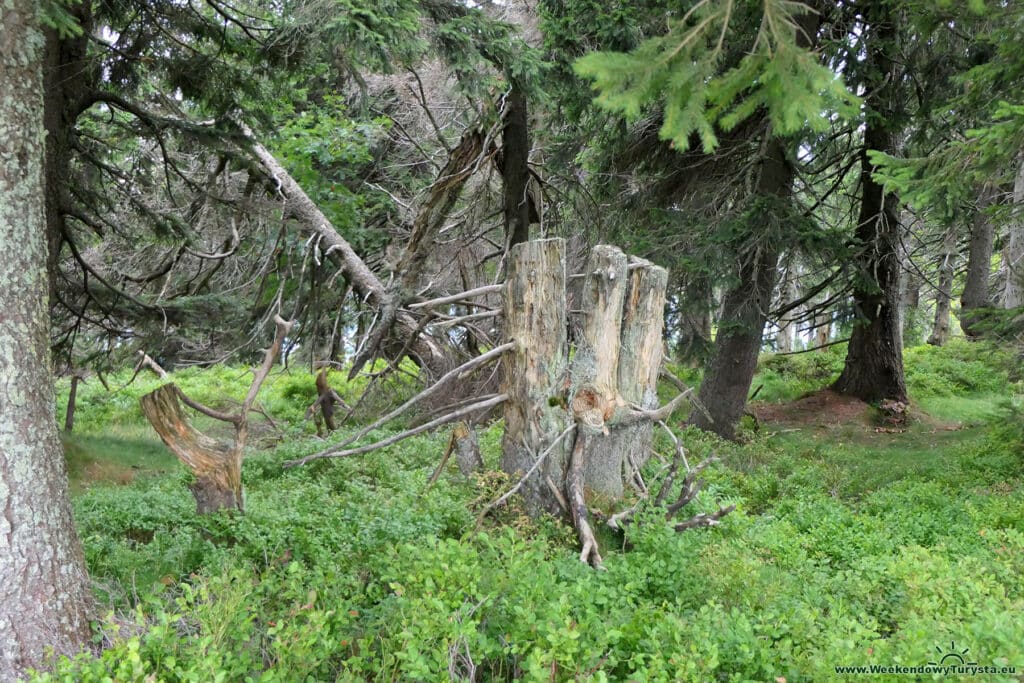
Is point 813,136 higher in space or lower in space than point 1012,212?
higher

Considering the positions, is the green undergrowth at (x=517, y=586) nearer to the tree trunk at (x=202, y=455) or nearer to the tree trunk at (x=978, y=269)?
the tree trunk at (x=202, y=455)

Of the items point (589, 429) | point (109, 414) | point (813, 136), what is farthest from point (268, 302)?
point (813, 136)

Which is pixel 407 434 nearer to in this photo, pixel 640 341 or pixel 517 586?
pixel 517 586

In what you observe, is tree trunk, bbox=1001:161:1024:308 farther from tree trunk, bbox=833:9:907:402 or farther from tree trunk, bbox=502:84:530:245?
tree trunk, bbox=502:84:530:245

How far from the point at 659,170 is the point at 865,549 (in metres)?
8.31

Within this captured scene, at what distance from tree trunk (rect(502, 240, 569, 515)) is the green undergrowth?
36 centimetres

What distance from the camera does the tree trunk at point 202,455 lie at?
5270 millimetres

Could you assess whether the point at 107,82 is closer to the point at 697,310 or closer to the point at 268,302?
the point at 268,302

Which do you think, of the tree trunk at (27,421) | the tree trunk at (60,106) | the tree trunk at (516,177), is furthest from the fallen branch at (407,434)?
the tree trunk at (516,177)

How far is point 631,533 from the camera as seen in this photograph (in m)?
5.40

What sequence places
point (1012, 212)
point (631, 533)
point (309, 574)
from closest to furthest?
point (309, 574) < point (631, 533) < point (1012, 212)

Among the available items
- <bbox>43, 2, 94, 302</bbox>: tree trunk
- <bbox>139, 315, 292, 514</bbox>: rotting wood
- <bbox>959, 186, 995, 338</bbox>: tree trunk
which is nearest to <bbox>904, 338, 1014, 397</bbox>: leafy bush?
<bbox>959, 186, 995, 338</bbox>: tree trunk

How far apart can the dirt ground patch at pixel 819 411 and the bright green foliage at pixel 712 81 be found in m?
11.4

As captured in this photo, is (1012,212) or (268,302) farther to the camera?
(268,302)
